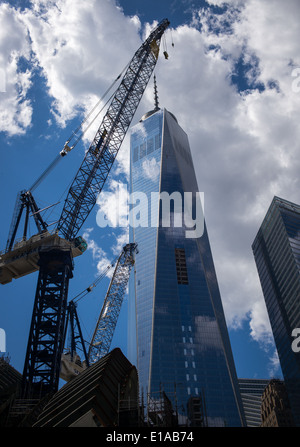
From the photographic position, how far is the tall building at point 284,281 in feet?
Answer: 517

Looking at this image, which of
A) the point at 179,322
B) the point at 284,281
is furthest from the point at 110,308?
the point at 284,281

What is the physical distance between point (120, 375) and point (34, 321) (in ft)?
81.2

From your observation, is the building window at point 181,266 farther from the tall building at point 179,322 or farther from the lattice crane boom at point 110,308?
the lattice crane boom at point 110,308

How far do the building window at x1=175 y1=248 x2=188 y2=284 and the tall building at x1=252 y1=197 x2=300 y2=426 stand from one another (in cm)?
3955

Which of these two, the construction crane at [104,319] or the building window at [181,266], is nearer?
the construction crane at [104,319]

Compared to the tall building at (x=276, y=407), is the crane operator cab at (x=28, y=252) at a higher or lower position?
lower

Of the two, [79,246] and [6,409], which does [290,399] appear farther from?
[6,409]

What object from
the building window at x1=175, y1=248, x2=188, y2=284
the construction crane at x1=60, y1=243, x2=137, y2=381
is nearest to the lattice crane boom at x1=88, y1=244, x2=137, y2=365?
the construction crane at x1=60, y1=243, x2=137, y2=381

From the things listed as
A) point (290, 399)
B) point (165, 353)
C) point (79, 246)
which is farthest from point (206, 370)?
point (79, 246)

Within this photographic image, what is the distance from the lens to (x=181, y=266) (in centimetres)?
18112

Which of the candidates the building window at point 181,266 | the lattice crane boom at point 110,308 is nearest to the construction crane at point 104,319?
the lattice crane boom at point 110,308

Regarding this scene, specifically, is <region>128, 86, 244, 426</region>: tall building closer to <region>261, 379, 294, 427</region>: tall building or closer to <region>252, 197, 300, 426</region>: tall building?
<region>261, 379, 294, 427</region>: tall building

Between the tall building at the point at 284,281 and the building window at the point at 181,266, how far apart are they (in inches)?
1557

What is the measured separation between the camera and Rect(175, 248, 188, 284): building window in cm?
17775
